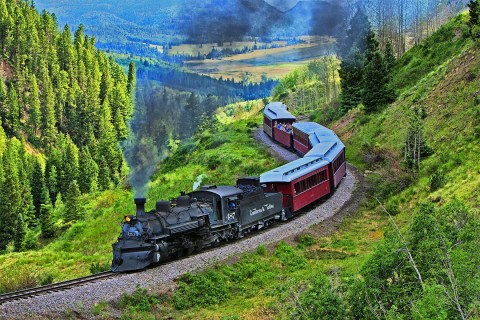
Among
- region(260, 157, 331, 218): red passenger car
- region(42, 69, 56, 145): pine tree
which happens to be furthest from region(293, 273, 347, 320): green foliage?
region(42, 69, 56, 145): pine tree

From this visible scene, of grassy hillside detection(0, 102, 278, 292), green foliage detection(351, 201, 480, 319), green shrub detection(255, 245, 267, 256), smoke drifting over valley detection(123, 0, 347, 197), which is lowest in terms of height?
grassy hillside detection(0, 102, 278, 292)

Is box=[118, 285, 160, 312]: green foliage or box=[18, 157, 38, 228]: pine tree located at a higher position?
box=[118, 285, 160, 312]: green foliage

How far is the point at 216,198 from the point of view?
22.5m

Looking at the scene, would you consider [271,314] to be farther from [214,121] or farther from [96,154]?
Result: [96,154]

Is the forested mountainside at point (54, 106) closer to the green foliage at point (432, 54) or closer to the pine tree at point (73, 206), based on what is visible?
the pine tree at point (73, 206)

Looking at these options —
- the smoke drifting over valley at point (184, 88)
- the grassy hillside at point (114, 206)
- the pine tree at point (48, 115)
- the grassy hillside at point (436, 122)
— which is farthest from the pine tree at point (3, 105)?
the smoke drifting over valley at point (184, 88)

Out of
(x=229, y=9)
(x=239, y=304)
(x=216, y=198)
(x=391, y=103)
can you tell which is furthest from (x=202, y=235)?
(x=391, y=103)

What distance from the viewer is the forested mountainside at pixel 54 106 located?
10000cm

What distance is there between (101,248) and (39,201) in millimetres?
70949

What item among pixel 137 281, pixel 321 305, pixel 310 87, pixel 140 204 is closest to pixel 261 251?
pixel 140 204

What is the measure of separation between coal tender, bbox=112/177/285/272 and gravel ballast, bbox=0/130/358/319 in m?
0.49

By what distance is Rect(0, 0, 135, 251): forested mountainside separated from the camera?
100 meters

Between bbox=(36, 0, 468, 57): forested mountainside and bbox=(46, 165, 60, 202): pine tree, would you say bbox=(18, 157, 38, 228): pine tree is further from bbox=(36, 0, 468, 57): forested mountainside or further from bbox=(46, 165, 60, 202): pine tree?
bbox=(36, 0, 468, 57): forested mountainside

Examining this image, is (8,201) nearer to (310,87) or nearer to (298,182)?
(310,87)
